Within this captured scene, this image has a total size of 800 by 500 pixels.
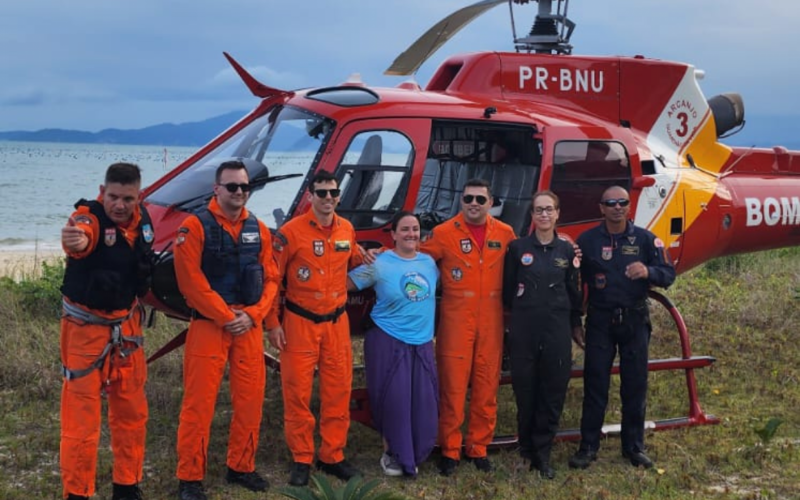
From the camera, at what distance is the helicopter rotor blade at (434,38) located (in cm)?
674

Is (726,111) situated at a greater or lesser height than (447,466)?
greater

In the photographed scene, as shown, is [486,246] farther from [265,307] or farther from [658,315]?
[658,315]

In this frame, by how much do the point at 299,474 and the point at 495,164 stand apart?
105 inches

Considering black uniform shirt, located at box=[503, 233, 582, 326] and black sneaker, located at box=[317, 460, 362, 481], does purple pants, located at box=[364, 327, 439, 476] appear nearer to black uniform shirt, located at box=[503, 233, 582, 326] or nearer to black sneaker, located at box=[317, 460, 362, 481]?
black sneaker, located at box=[317, 460, 362, 481]

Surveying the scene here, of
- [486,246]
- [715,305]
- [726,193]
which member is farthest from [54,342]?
[715,305]

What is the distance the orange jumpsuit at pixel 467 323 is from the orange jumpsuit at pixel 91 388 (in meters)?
1.75

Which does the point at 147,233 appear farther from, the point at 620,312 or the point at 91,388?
the point at 620,312

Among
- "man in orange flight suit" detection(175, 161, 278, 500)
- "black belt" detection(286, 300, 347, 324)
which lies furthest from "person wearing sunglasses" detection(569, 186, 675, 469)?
"man in orange flight suit" detection(175, 161, 278, 500)

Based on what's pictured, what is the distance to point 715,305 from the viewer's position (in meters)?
9.99

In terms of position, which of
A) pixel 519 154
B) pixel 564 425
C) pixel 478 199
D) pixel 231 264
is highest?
pixel 519 154

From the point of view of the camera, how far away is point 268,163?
5.39 meters

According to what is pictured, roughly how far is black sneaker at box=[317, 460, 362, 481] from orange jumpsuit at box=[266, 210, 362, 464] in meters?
0.19

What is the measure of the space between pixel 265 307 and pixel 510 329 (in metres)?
1.46

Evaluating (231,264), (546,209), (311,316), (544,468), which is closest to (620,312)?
(546,209)
